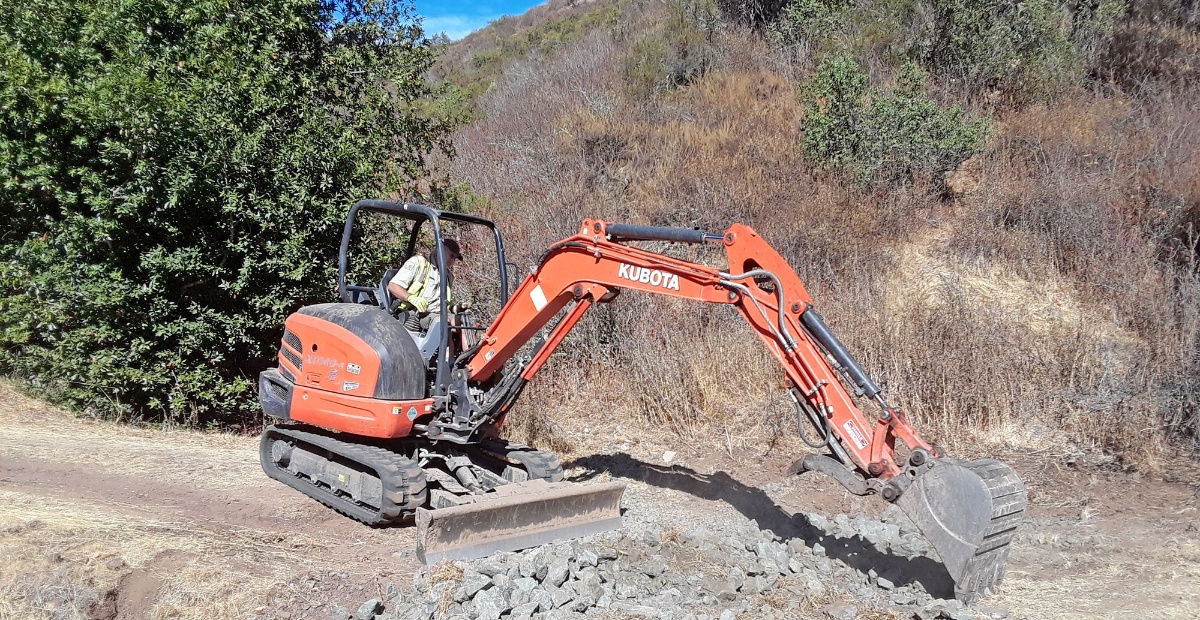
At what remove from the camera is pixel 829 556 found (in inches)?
224

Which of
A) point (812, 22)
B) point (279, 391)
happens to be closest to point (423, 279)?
point (279, 391)

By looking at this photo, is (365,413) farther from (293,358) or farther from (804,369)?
(804,369)

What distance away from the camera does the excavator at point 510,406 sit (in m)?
4.58

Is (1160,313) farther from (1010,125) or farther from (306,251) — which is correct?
(306,251)

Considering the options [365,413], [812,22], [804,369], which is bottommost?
[365,413]

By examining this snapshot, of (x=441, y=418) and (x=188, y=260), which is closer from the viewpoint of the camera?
(x=441, y=418)

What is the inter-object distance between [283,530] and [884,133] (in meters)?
9.75

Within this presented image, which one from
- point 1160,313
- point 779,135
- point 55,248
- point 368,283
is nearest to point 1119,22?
point 779,135

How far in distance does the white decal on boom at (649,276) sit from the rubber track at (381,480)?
2.07 m

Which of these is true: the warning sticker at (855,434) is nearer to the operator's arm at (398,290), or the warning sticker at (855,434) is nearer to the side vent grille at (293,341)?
the operator's arm at (398,290)

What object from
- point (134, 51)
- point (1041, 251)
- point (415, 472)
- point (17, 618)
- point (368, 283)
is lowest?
point (17, 618)

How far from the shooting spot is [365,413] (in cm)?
621

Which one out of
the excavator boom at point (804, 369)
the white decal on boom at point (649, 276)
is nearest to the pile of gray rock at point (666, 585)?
the excavator boom at point (804, 369)

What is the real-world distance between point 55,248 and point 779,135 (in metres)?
10.4
